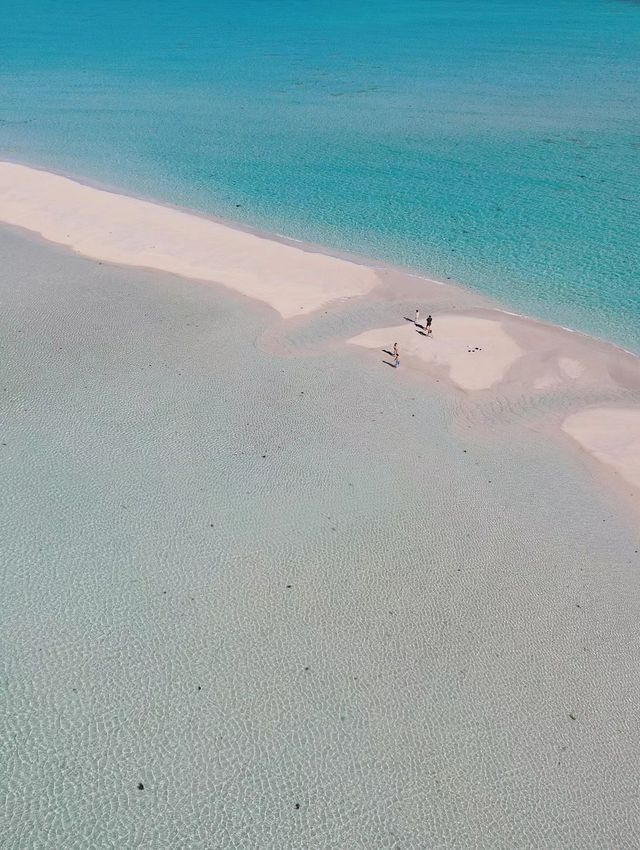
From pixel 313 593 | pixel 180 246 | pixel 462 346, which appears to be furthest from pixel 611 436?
pixel 180 246

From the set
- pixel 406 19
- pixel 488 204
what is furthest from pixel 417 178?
pixel 406 19

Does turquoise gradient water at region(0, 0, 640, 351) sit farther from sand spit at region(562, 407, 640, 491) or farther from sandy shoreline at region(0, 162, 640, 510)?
sand spit at region(562, 407, 640, 491)

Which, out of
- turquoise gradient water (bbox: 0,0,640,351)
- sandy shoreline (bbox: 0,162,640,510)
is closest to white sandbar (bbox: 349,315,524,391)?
sandy shoreline (bbox: 0,162,640,510)

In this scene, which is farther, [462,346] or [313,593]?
[462,346]

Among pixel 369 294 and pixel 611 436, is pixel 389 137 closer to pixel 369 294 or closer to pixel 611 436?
pixel 369 294

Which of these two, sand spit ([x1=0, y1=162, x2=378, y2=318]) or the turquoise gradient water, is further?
the turquoise gradient water

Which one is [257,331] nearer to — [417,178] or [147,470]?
[147,470]
